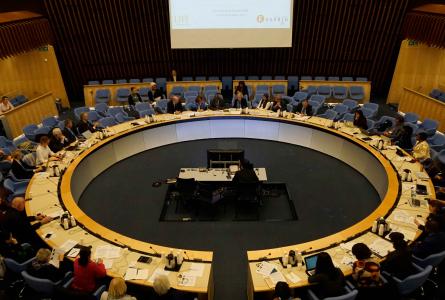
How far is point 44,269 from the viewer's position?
4.90 metres

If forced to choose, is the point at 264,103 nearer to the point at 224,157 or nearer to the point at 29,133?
the point at 224,157

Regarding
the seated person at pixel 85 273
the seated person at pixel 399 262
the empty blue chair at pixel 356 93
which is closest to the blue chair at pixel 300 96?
the empty blue chair at pixel 356 93

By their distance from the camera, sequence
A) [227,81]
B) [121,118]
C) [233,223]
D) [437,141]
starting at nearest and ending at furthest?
[233,223]
[437,141]
[121,118]
[227,81]

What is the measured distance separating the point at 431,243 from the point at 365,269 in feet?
3.79

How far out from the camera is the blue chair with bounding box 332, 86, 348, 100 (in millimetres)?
13490

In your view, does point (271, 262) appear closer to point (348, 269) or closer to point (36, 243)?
point (348, 269)

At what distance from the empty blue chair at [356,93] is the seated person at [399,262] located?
9342mm

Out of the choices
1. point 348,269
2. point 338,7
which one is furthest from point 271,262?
point 338,7

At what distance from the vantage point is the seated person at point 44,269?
4.89 meters

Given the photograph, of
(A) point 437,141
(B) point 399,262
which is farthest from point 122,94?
(B) point 399,262

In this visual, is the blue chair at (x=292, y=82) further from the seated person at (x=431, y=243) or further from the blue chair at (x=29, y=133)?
the seated person at (x=431, y=243)

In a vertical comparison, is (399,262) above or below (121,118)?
above

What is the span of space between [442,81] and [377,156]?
23.8ft

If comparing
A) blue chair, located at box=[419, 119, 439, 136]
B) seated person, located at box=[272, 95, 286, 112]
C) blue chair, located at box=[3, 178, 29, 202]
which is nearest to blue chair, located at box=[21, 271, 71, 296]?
blue chair, located at box=[3, 178, 29, 202]
